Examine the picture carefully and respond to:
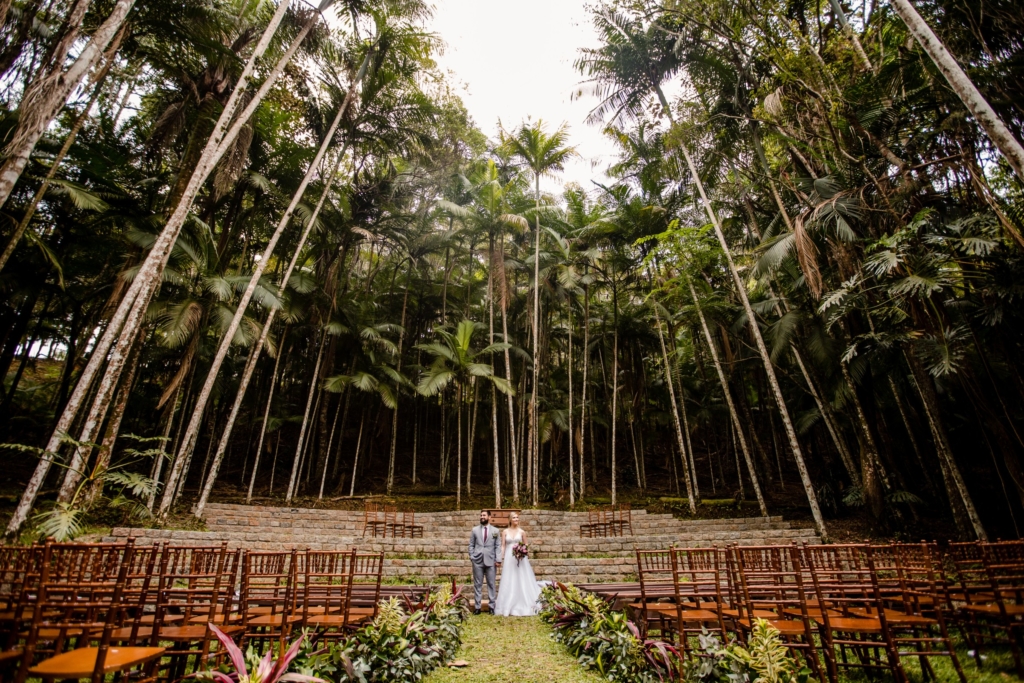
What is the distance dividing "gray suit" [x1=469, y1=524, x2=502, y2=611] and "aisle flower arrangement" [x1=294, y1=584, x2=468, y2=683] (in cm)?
209

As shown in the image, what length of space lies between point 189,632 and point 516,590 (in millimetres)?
4177

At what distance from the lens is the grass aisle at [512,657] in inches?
126

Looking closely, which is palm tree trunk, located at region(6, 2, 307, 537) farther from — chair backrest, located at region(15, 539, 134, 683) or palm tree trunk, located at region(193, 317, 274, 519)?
chair backrest, located at region(15, 539, 134, 683)

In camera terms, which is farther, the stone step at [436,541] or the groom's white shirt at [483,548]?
the stone step at [436,541]

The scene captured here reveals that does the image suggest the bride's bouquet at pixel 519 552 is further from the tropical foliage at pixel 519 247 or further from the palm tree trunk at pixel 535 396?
A: the palm tree trunk at pixel 535 396

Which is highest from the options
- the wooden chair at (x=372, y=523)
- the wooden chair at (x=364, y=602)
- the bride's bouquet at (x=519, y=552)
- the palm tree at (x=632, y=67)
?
the palm tree at (x=632, y=67)

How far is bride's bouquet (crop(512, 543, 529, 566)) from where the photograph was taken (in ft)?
19.5

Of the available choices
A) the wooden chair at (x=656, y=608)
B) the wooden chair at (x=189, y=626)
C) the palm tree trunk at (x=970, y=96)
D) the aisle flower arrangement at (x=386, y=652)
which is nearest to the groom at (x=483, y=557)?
the aisle flower arrangement at (x=386, y=652)

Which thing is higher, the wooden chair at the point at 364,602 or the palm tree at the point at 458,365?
the palm tree at the point at 458,365

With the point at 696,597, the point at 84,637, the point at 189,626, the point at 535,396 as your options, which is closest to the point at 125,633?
the point at 189,626

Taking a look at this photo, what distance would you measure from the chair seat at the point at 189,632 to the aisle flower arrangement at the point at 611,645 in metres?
2.37

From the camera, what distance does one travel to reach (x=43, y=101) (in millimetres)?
4398

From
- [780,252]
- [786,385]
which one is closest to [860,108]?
[780,252]

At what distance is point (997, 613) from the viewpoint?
10.6 feet
